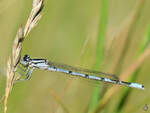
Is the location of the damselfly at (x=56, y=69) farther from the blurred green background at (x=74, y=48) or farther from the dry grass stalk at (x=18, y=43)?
the dry grass stalk at (x=18, y=43)

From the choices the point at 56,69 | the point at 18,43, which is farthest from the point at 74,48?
the point at 18,43

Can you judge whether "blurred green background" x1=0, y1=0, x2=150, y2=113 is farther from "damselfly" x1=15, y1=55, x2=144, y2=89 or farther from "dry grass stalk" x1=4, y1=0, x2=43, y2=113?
"dry grass stalk" x1=4, y1=0, x2=43, y2=113

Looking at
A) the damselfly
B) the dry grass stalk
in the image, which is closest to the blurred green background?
the damselfly

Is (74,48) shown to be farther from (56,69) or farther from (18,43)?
(18,43)

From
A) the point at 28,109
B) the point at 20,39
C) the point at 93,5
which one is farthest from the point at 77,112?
the point at 93,5

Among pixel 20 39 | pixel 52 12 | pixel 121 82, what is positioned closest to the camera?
pixel 20 39

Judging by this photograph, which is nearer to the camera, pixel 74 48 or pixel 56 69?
pixel 56 69

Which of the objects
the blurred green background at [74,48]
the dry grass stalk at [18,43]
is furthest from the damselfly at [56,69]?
the dry grass stalk at [18,43]

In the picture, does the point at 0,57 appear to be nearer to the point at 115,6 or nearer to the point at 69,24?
the point at 69,24
